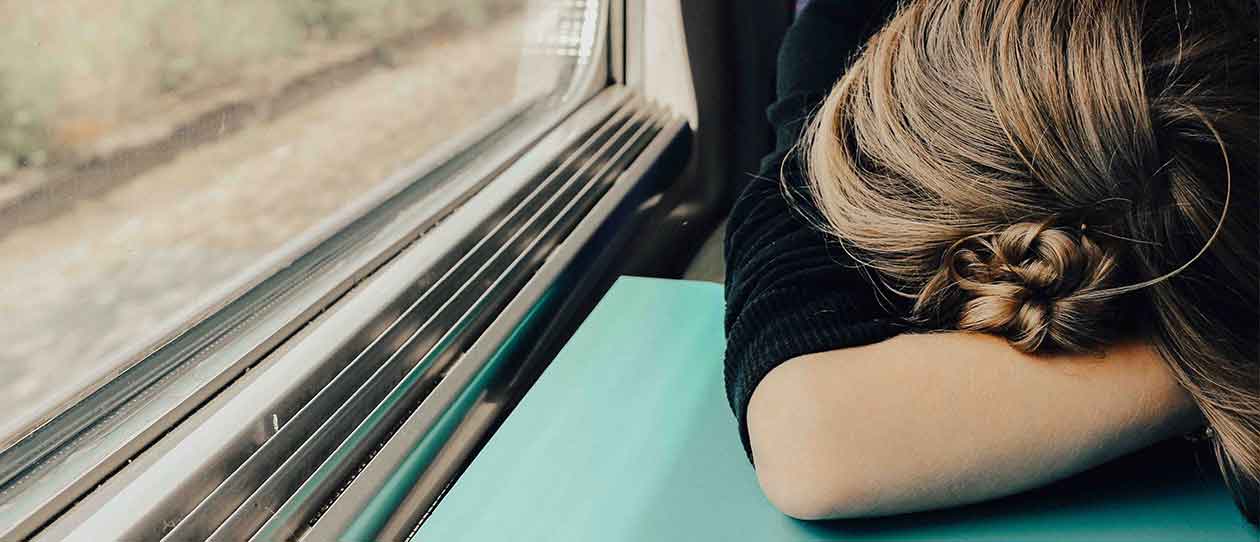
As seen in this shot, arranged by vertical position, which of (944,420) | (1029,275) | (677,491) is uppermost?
(1029,275)

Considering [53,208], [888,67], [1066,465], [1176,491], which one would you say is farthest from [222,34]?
[1176,491]

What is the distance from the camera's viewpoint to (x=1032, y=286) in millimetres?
731

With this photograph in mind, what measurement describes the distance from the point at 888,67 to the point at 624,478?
0.44 m

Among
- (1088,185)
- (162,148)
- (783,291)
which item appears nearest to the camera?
(1088,185)

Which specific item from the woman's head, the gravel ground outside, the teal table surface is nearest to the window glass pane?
the gravel ground outside

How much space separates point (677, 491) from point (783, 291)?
0.21 metres

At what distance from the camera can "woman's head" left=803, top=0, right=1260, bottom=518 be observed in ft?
2.32

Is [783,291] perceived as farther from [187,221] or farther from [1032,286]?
[187,221]

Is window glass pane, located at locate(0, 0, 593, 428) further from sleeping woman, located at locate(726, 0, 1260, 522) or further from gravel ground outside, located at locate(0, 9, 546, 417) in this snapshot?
sleeping woman, located at locate(726, 0, 1260, 522)

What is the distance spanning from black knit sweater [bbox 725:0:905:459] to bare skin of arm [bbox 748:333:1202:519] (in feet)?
0.09

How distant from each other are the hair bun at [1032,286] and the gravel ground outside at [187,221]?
2.48 feet

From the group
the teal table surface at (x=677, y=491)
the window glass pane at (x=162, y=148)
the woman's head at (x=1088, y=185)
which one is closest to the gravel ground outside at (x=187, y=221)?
the window glass pane at (x=162, y=148)

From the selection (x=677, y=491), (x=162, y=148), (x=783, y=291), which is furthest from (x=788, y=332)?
(x=162, y=148)

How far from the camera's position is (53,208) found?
0.86 metres
